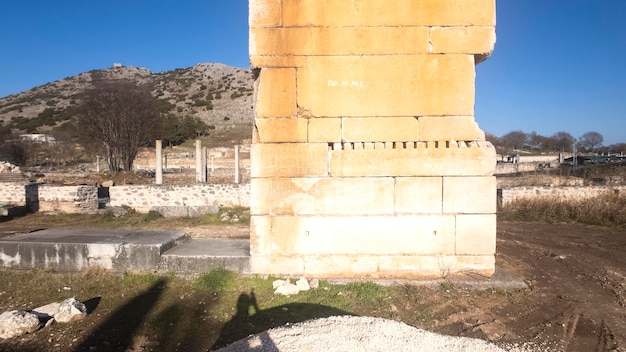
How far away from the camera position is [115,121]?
1003 inches

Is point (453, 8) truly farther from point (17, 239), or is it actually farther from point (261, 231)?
point (17, 239)

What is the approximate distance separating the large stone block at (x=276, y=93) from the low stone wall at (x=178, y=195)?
10.8 metres

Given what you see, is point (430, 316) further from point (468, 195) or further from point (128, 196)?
point (128, 196)

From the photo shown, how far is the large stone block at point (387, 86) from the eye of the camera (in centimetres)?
517

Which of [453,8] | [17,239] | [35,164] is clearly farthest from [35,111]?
[453,8]

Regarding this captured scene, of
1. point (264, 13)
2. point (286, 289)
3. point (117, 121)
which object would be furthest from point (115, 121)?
point (286, 289)

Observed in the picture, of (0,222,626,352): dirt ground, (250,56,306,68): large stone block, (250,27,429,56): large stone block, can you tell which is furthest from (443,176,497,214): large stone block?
(250,56,306,68): large stone block

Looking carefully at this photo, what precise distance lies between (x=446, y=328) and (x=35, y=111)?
73476 millimetres

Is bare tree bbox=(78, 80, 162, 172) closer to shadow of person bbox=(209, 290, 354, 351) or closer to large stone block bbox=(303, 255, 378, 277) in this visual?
large stone block bbox=(303, 255, 378, 277)

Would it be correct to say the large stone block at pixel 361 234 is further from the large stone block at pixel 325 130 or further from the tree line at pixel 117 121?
the tree line at pixel 117 121

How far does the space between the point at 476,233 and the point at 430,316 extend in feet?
5.09

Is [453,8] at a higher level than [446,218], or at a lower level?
higher

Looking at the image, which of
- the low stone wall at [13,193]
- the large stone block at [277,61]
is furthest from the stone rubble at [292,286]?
the low stone wall at [13,193]

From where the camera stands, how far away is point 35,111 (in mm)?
61031
